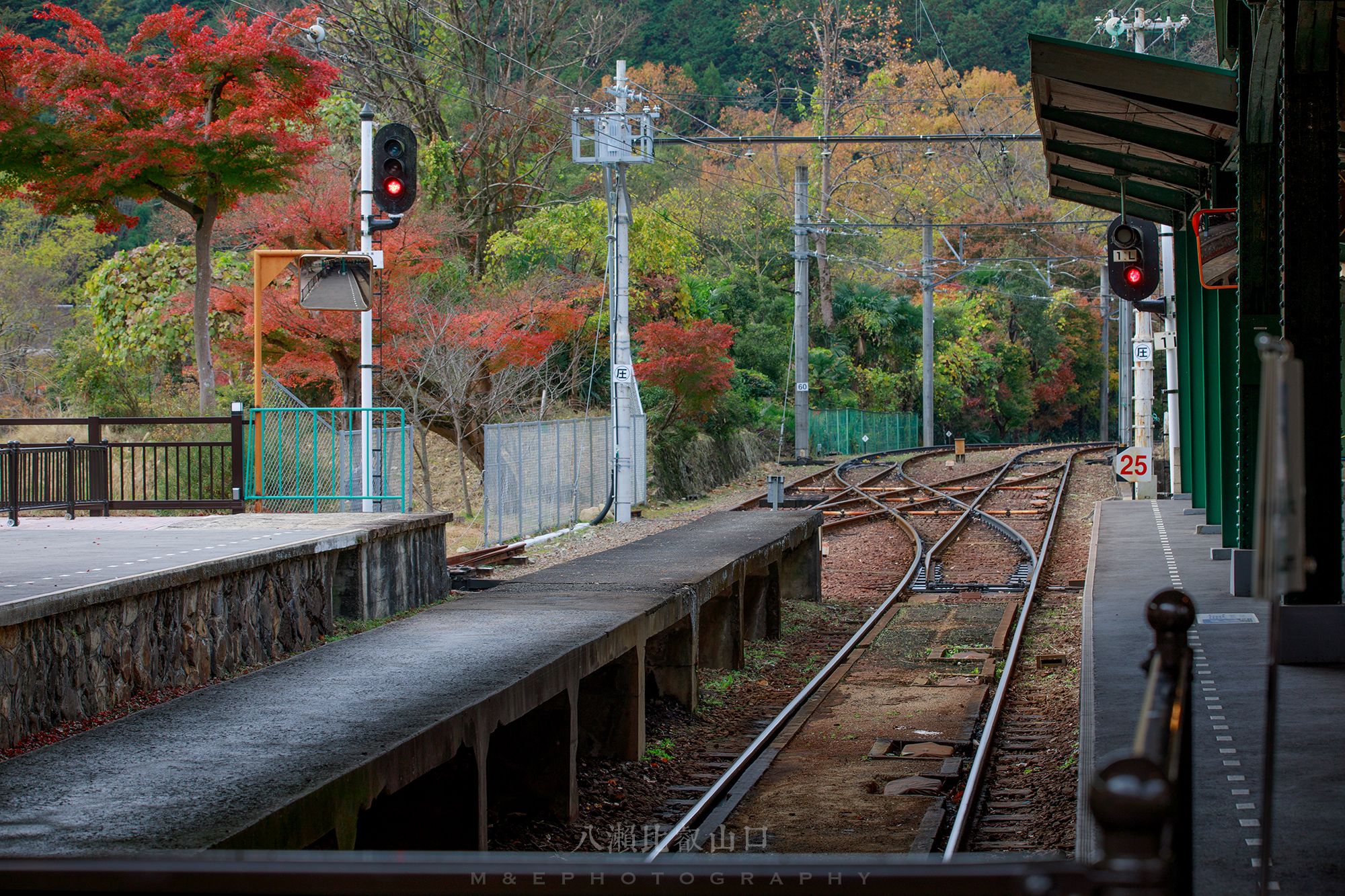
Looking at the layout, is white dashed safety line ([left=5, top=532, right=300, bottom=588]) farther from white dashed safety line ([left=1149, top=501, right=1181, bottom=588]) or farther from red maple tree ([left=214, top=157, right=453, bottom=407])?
red maple tree ([left=214, top=157, right=453, bottom=407])

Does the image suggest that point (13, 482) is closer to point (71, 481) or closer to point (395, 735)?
point (71, 481)

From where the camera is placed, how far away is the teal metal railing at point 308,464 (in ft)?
47.8

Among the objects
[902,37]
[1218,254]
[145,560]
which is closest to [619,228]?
[1218,254]

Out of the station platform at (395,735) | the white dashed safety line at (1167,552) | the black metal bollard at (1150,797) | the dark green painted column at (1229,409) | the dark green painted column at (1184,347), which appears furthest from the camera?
the dark green painted column at (1184,347)

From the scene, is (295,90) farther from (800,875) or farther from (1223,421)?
(800,875)

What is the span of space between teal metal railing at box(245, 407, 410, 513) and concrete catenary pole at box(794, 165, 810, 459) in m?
19.9

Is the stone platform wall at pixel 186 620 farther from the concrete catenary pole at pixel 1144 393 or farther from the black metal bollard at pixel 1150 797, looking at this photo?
the concrete catenary pole at pixel 1144 393

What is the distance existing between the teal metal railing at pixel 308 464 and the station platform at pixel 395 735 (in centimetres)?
335

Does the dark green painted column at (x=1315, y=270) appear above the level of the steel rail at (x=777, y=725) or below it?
above

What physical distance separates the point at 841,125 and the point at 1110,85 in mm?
44025

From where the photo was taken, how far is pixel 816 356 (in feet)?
147

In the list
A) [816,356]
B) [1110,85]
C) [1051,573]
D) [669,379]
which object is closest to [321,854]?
[1110,85]

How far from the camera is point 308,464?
15.5 m

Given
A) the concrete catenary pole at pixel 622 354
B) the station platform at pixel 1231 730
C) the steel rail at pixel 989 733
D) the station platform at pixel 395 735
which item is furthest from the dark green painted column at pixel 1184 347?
the station platform at pixel 395 735
